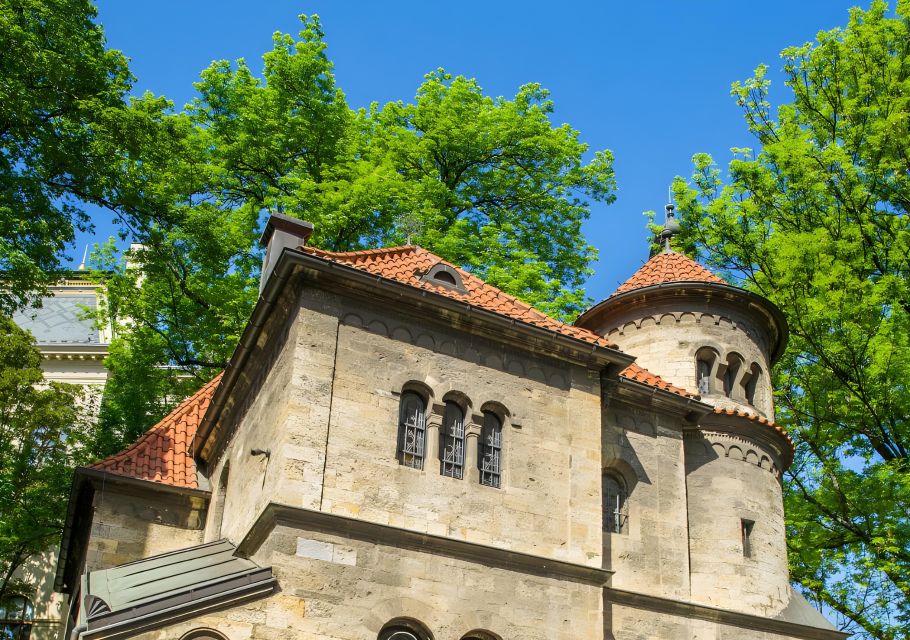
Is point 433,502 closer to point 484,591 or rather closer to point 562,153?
point 484,591

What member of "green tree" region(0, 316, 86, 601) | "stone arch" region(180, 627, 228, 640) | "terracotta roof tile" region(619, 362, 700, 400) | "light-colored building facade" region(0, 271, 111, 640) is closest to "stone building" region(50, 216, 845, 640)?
"stone arch" region(180, 627, 228, 640)

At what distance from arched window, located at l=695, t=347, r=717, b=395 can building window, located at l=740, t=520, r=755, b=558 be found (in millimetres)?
2607

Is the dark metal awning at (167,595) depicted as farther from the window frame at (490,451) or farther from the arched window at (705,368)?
the arched window at (705,368)

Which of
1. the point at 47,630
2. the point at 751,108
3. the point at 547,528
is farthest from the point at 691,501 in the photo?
the point at 47,630

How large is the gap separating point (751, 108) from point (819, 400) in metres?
9.09

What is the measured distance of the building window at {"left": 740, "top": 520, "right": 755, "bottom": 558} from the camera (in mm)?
17391

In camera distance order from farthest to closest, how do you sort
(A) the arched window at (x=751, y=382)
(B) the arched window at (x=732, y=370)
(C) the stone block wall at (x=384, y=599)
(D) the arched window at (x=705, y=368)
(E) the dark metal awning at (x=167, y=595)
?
(A) the arched window at (x=751, y=382), (B) the arched window at (x=732, y=370), (D) the arched window at (x=705, y=368), (C) the stone block wall at (x=384, y=599), (E) the dark metal awning at (x=167, y=595)

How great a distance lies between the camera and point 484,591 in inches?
532

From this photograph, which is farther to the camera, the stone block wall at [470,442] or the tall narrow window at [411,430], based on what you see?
the tall narrow window at [411,430]

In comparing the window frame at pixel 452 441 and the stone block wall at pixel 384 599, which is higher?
the window frame at pixel 452 441

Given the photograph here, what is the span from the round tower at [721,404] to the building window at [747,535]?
17 mm

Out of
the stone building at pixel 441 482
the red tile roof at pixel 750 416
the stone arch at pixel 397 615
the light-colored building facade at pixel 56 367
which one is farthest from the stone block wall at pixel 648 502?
the light-colored building facade at pixel 56 367

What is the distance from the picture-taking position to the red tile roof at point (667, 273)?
20.0m

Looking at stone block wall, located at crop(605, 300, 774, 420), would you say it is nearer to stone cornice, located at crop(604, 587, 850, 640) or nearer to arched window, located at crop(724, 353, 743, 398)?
arched window, located at crop(724, 353, 743, 398)
